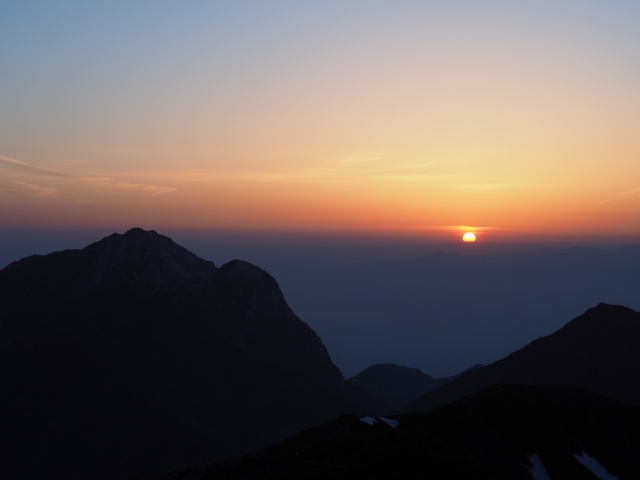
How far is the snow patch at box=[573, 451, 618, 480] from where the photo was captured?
3671 inches

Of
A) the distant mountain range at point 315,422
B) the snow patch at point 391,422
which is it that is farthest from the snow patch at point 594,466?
the snow patch at point 391,422

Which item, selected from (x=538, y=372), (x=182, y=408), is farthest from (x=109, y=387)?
(x=538, y=372)

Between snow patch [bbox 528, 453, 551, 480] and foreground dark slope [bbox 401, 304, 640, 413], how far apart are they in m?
73.4

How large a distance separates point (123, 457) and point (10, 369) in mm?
45591

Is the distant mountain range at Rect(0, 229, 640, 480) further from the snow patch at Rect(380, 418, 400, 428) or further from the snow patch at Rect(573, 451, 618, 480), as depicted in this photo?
the snow patch at Rect(380, 418, 400, 428)

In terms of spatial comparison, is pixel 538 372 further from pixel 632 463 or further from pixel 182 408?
pixel 182 408

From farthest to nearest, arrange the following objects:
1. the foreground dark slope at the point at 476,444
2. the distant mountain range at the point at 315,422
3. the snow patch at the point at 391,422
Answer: the snow patch at the point at 391,422, the distant mountain range at the point at 315,422, the foreground dark slope at the point at 476,444

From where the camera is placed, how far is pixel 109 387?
594ft

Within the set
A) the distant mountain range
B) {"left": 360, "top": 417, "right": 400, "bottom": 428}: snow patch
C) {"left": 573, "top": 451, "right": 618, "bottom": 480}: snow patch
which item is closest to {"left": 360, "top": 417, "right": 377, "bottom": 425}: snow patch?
{"left": 360, "top": 417, "right": 400, "bottom": 428}: snow patch

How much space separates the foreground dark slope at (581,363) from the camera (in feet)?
532

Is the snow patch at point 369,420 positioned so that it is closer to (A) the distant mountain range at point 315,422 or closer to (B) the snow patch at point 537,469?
(A) the distant mountain range at point 315,422

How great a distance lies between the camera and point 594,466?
9481 cm

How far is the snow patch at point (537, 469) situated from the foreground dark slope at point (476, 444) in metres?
0.31

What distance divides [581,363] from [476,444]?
92338 millimetres
